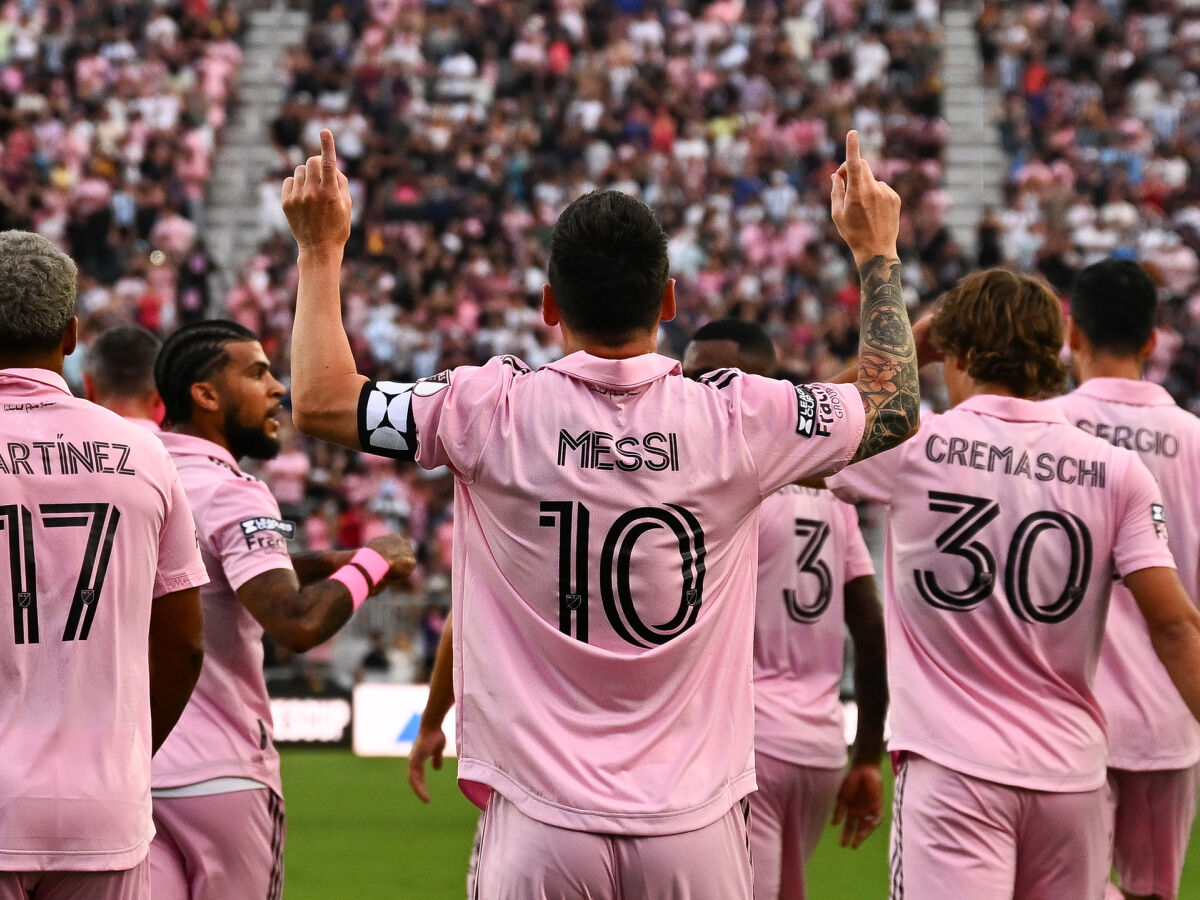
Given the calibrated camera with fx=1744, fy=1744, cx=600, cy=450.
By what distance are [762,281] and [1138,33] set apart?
7680 mm

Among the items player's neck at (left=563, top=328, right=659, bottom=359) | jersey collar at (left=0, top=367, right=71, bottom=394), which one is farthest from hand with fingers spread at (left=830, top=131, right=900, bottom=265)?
jersey collar at (left=0, top=367, right=71, bottom=394)

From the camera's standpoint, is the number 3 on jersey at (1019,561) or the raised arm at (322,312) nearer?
the raised arm at (322,312)

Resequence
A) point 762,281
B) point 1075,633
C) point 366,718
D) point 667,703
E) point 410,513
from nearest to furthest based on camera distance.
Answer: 1. point 667,703
2. point 1075,633
3. point 366,718
4. point 410,513
5. point 762,281

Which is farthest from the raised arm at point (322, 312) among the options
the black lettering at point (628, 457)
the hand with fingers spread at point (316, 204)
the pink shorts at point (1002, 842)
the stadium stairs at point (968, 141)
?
the stadium stairs at point (968, 141)

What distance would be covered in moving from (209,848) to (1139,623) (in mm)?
3006

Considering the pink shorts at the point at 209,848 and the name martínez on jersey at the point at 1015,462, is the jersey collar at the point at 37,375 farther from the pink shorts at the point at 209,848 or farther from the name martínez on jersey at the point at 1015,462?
the name martínez on jersey at the point at 1015,462

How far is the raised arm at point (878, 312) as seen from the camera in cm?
361

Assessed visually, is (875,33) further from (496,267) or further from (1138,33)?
(496,267)

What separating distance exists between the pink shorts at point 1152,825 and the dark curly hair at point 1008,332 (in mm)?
1541

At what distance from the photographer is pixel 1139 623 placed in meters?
5.66

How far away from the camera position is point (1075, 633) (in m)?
4.60

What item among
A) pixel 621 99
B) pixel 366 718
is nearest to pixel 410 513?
pixel 366 718

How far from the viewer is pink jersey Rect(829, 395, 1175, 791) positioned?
180 inches

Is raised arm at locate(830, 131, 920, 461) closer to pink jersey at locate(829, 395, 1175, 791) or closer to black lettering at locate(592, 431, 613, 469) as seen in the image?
black lettering at locate(592, 431, 613, 469)
